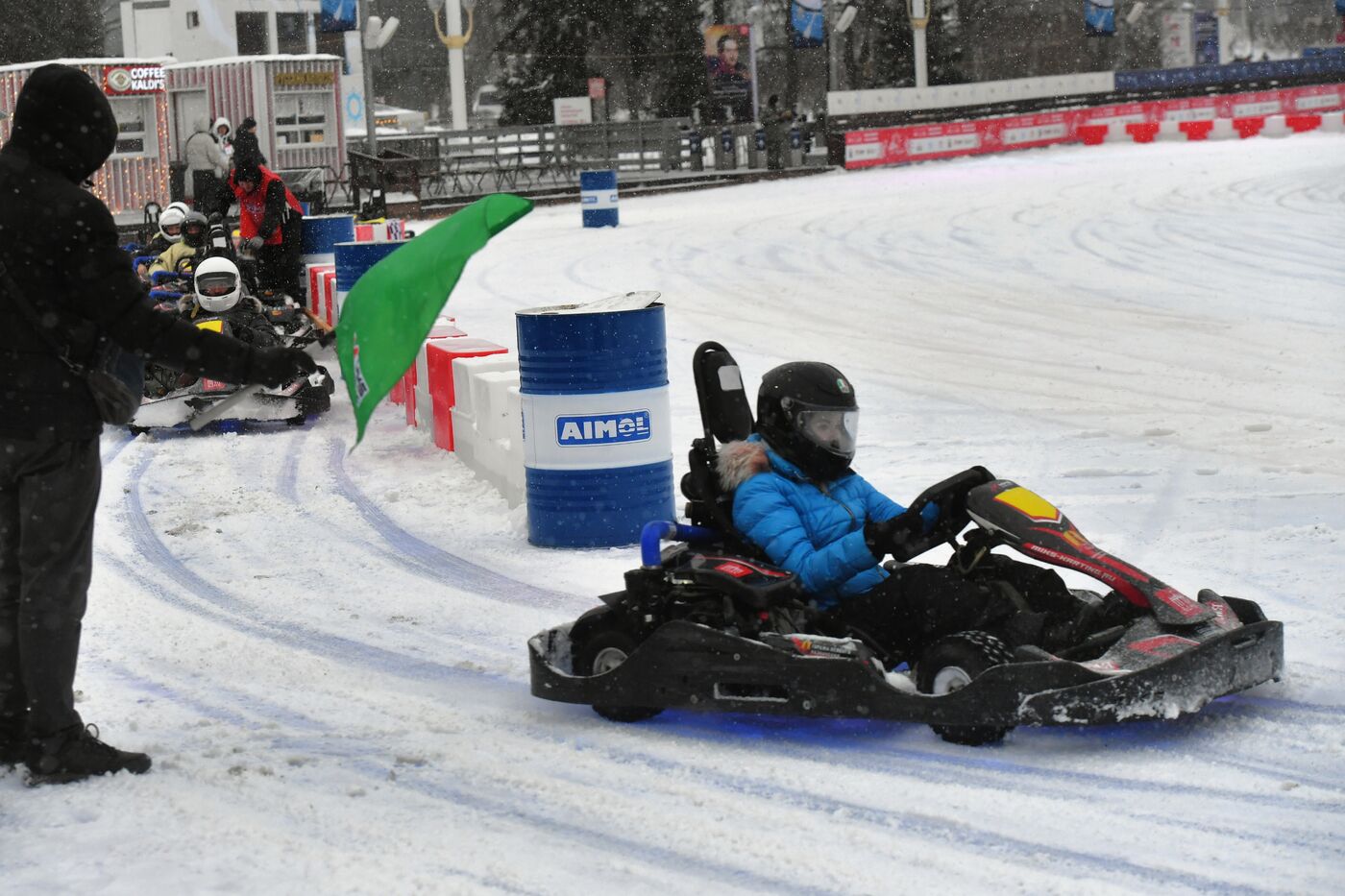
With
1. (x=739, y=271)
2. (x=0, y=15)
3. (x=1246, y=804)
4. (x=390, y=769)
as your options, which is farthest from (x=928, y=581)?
(x=0, y=15)

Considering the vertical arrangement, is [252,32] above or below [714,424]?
above

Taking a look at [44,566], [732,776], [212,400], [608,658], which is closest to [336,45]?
[212,400]

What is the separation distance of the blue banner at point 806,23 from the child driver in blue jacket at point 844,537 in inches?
1514

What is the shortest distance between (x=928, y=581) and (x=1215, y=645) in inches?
30.8

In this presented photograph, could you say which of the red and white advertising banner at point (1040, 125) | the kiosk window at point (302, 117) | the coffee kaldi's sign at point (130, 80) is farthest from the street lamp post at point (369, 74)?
the red and white advertising banner at point (1040, 125)

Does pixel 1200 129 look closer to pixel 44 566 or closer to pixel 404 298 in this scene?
pixel 404 298

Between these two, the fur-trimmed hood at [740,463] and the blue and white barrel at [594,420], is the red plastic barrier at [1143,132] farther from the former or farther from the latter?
the fur-trimmed hood at [740,463]

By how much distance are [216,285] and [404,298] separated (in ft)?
24.1

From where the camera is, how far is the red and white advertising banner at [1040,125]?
3475 centimetres

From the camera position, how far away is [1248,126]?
3662cm

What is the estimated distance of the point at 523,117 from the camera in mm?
48656

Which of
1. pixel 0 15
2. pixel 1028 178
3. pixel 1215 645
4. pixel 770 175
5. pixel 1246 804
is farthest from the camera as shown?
pixel 0 15

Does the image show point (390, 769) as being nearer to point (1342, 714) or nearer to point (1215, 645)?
point (1215, 645)

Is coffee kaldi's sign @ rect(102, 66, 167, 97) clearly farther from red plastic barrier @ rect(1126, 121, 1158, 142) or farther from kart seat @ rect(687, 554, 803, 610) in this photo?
kart seat @ rect(687, 554, 803, 610)
